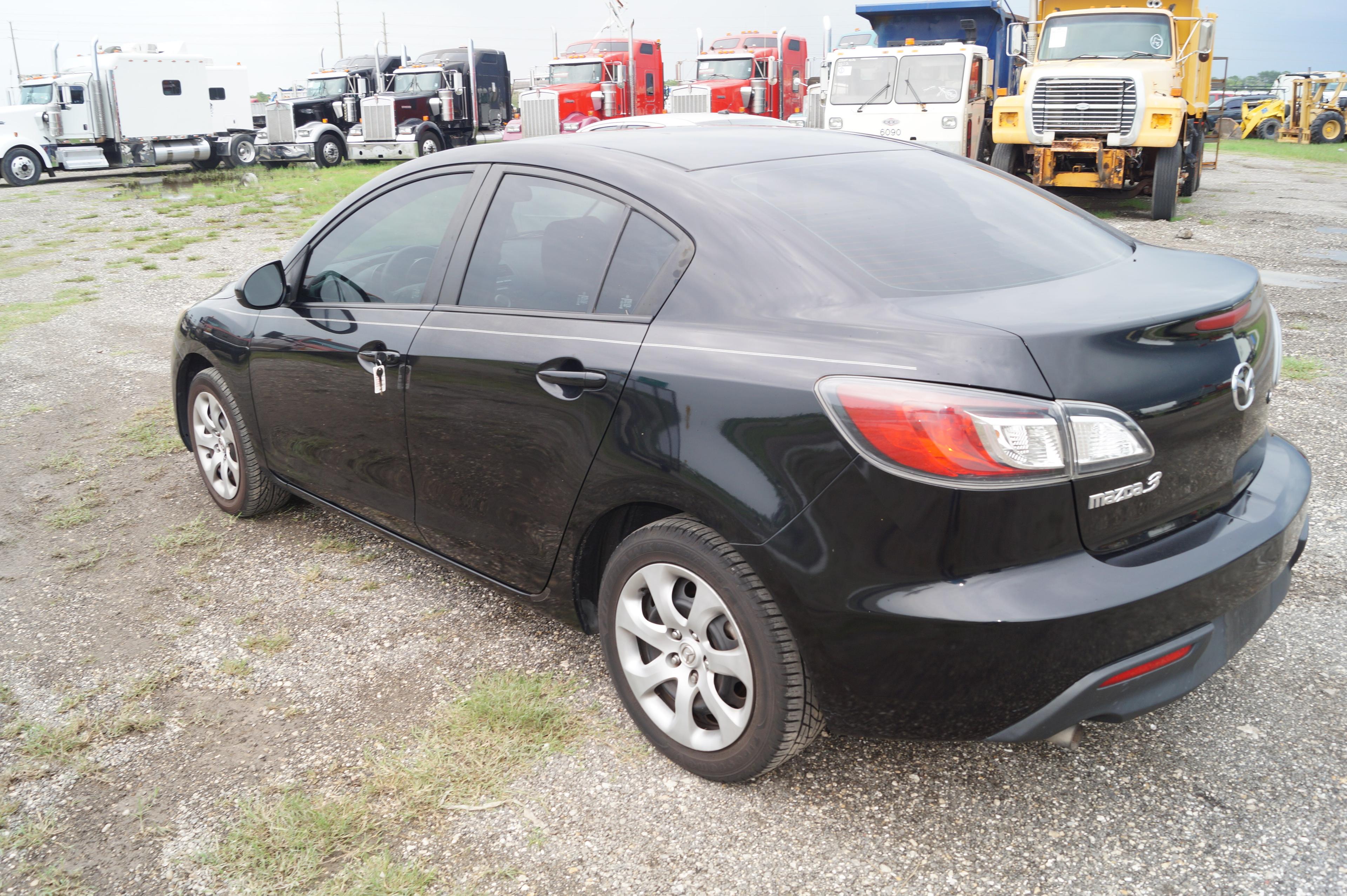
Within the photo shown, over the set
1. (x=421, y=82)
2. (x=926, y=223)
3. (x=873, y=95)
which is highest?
(x=421, y=82)

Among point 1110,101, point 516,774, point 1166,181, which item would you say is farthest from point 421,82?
point 516,774

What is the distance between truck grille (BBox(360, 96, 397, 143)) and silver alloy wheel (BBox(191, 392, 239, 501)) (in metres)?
22.6

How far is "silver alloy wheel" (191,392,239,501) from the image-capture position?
432 centimetres

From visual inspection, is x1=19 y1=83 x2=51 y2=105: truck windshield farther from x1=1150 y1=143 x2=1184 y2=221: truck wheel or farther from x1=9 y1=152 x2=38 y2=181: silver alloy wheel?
x1=1150 y1=143 x2=1184 y2=221: truck wheel

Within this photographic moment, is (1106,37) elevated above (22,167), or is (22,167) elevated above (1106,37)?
(1106,37)

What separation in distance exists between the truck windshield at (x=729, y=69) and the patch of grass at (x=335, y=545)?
2357 centimetres

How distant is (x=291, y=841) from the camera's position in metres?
2.41

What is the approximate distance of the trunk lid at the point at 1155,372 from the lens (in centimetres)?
208

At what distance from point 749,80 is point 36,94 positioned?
1694 centimetres

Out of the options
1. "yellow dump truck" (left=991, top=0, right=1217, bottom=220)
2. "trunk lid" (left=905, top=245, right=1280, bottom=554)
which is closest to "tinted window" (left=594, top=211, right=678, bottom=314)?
"trunk lid" (left=905, top=245, right=1280, bottom=554)

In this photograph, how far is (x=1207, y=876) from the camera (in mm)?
2188

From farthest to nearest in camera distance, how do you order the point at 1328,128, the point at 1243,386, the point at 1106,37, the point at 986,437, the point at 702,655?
the point at 1328,128 < the point at 1106,37 < the point at 702,655 < the point at 1243,386 < the point at 986,437

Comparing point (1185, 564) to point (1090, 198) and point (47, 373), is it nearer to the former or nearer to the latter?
point (47, 373)

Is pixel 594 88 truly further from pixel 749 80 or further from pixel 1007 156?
pixel 1007 156
